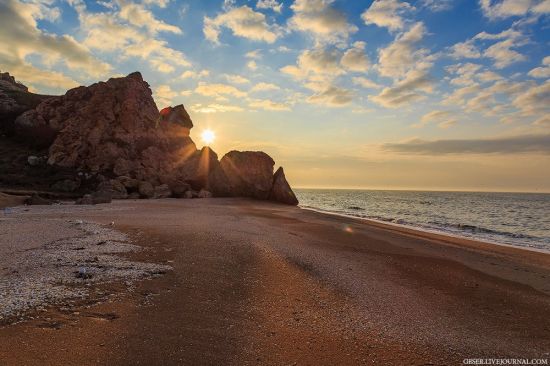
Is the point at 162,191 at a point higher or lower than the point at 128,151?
lower

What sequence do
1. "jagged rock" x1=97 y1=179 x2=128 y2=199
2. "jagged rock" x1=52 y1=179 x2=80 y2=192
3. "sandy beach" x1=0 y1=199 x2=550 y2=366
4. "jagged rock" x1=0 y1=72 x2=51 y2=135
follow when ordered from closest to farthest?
"sandy beach" x1=0 y1=199 x2=550 y2=366 < "jagged rock" x1=52 y1=179 x2=80 y2=192 < "jagged rock" x1=97 y1=179 x2=128 y2=199 < "jagged rock" x1=0 y1=72 x2=51 y2=135

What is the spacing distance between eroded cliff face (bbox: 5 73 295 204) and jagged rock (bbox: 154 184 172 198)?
14 cm

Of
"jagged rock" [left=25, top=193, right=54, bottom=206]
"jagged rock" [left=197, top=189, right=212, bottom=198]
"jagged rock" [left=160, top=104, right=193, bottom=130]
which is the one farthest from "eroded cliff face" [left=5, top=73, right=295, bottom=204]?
"jagged rock" [left=25, top=193, right=54, bottom=206]

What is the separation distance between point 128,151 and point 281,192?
76.3ft

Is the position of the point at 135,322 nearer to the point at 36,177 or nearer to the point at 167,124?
the point at 36,177

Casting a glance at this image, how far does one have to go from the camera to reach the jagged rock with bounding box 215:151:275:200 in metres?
54.8

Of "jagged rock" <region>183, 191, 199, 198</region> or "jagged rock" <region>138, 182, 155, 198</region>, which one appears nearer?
"jagged rock" <region>138, 182, 155, 198</region>

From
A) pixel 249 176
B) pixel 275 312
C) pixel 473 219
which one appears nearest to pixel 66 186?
pixel 249 176

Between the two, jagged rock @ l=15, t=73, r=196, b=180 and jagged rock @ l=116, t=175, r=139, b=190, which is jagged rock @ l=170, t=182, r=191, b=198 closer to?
jagged rock @ l=15, t=73, r=196, b=180

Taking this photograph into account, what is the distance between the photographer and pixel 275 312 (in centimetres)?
735

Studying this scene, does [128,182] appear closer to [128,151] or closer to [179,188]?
[128,151]

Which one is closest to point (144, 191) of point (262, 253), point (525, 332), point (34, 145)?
point (34, 145)

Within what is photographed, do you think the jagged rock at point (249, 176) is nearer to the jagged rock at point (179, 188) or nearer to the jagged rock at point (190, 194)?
the jagged rock at point (190, 194)

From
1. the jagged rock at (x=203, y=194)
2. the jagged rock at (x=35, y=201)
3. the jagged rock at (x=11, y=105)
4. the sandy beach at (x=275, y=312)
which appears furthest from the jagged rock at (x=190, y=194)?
the sandy beach at (x=275, y=312)
